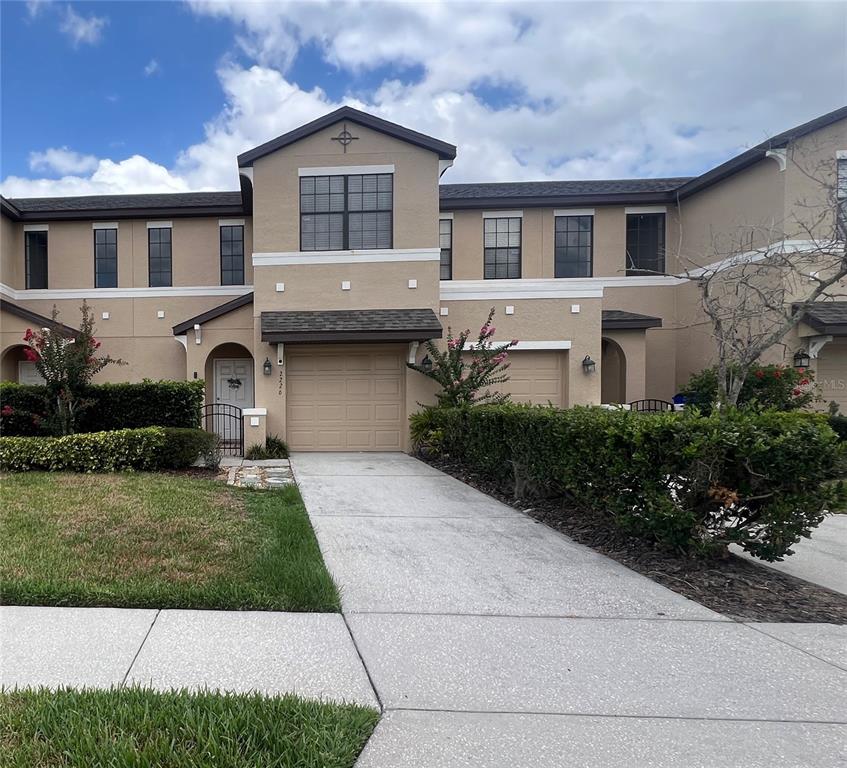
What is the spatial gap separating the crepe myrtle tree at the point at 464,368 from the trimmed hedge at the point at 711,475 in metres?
5.57

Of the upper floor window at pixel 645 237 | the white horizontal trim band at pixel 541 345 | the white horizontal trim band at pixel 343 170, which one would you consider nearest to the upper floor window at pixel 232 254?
the white horizontal trim band at pixel 343 170

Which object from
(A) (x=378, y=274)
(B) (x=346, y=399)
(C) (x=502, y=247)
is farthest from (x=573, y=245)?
(B) (x=346, y=399)

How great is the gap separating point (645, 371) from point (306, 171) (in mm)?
11038

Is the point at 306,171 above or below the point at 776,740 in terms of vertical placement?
above

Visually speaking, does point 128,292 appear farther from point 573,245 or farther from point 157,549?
point 573,245

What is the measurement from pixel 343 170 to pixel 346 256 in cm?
201

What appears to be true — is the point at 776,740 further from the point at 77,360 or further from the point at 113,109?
the point at 113,109

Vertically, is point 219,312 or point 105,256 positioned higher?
point 105,256

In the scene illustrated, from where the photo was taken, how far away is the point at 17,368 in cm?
1515

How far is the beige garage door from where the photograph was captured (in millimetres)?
12297

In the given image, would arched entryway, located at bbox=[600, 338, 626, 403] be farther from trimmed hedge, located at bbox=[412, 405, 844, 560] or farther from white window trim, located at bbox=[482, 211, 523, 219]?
trimmed hedge, located at bbox=[412, 405, 844, 560]

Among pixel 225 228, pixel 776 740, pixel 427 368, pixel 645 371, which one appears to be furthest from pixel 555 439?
pixel 225 228

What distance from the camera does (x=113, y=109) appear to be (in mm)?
11062

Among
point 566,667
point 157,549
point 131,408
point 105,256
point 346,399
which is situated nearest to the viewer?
point 566,667
